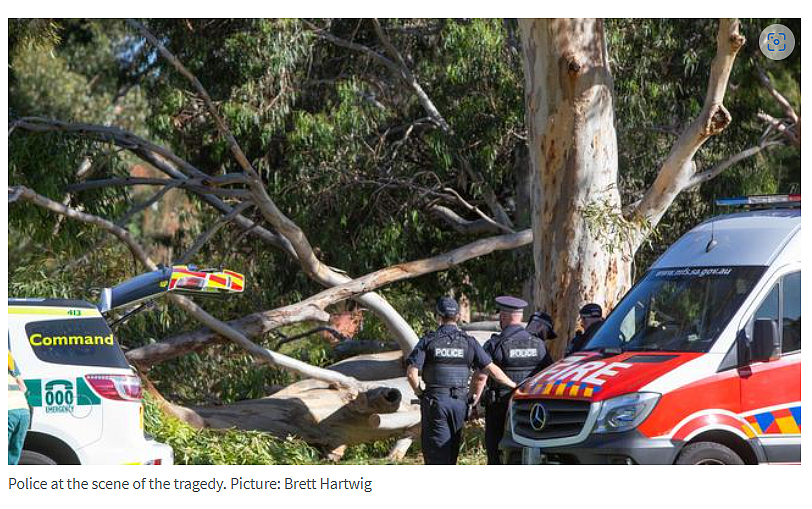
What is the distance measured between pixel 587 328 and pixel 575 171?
2708mm

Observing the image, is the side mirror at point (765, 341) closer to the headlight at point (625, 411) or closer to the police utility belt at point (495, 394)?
the headlight at point (625, 411)

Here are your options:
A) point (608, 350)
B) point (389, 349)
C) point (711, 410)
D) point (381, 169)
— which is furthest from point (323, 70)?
point (711, 410)

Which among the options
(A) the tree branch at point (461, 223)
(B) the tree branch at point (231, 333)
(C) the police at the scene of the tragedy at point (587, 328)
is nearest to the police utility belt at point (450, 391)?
(C) the police at the scene of the tragedy at point (587, 328)

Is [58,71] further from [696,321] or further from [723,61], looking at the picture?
[696,321]

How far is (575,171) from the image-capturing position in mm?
11930

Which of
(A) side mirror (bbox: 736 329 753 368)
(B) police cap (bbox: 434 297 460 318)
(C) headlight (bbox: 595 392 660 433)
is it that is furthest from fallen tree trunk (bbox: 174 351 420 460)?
(A) side mirror (bbox: 736 329 753 368)

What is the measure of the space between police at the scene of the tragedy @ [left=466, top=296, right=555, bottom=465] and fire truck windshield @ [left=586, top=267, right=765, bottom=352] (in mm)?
823

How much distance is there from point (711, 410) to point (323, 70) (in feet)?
39.2

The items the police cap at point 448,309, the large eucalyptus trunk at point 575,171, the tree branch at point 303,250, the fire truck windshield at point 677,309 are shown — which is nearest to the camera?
the fire truck windshield at point 677,309

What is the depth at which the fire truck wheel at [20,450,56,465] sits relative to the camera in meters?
6.82

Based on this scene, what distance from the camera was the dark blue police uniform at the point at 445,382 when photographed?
350 inches

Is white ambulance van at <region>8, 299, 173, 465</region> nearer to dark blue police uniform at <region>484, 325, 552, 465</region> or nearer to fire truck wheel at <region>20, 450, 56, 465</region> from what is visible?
fire truck wheel at <region>20, 450, 56, 465</region>

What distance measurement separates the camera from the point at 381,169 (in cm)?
1633

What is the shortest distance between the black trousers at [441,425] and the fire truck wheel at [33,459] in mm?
3168
